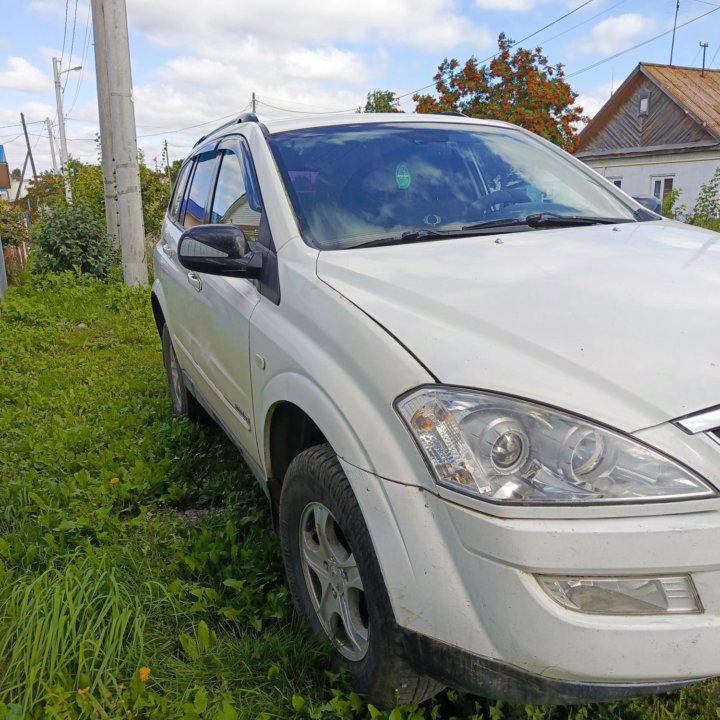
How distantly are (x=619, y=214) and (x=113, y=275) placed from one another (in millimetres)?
9049

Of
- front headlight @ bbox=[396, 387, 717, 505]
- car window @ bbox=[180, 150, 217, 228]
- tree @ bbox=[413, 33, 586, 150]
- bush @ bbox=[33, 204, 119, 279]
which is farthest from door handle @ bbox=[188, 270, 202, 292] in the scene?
tree @ bbox=[413, 33, 586, 150]

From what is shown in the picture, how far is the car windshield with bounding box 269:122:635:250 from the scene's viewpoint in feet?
8.65

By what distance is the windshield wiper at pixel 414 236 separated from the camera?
251 cm

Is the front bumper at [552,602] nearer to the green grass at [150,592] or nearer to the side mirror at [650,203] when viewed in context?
the green grass at [150,592]

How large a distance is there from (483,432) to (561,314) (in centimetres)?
44

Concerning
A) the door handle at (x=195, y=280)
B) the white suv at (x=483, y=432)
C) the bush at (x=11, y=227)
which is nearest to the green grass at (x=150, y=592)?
the white suv at (x=483, y=432)

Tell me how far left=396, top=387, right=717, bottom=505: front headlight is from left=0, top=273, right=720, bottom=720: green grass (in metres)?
0.81

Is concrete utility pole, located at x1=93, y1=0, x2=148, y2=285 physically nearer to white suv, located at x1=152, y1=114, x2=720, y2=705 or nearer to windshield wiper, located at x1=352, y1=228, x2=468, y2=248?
white suv, located at x1=152, y1=114, x2=720, y2=705

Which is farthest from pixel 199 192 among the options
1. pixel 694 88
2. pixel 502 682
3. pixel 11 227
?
pixel 694 88

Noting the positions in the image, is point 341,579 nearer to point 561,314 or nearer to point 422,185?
point 561,314

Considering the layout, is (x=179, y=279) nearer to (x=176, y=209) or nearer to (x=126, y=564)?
(x=176, y=209)

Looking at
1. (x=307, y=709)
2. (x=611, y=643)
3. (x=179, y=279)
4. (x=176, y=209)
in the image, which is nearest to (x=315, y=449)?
(x=307, y=709)

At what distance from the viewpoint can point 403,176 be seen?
2.88 meters

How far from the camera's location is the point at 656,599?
1.45 m
